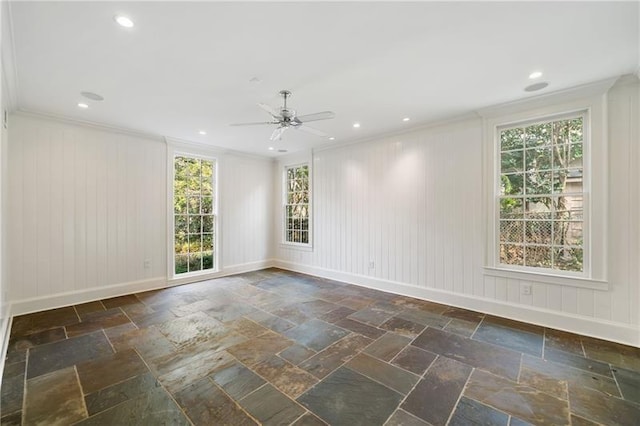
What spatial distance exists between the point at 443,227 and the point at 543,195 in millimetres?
1202

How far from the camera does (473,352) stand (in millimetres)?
2633

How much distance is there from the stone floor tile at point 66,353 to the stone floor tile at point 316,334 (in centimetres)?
178

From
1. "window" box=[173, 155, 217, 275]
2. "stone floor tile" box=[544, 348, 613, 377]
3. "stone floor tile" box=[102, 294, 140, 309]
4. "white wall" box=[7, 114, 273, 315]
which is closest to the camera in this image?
"stone floor tile" box=[544, 348, 613, 377]

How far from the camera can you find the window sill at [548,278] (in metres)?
2.93

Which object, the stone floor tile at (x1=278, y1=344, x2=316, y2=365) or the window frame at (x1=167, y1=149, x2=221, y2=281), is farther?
the window frame at (x1=167, y1=149, x2=221, y2=281)

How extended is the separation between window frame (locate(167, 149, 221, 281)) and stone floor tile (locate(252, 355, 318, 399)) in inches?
129

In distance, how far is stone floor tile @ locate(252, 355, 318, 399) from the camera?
2090 millimetres

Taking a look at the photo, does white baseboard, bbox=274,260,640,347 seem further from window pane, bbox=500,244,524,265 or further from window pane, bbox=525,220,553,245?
window pane, bbox=525,220,553,245

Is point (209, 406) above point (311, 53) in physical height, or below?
below

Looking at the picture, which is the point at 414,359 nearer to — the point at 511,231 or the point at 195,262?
the point at 511,231

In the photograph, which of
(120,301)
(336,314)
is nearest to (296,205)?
(336,314)

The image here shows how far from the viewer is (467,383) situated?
216 centimetres

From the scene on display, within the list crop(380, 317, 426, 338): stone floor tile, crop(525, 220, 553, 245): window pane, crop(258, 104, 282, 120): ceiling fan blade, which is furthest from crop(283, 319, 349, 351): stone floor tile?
crop(525, 220, 553, 245): window pane

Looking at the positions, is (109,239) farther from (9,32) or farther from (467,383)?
(467,383)
